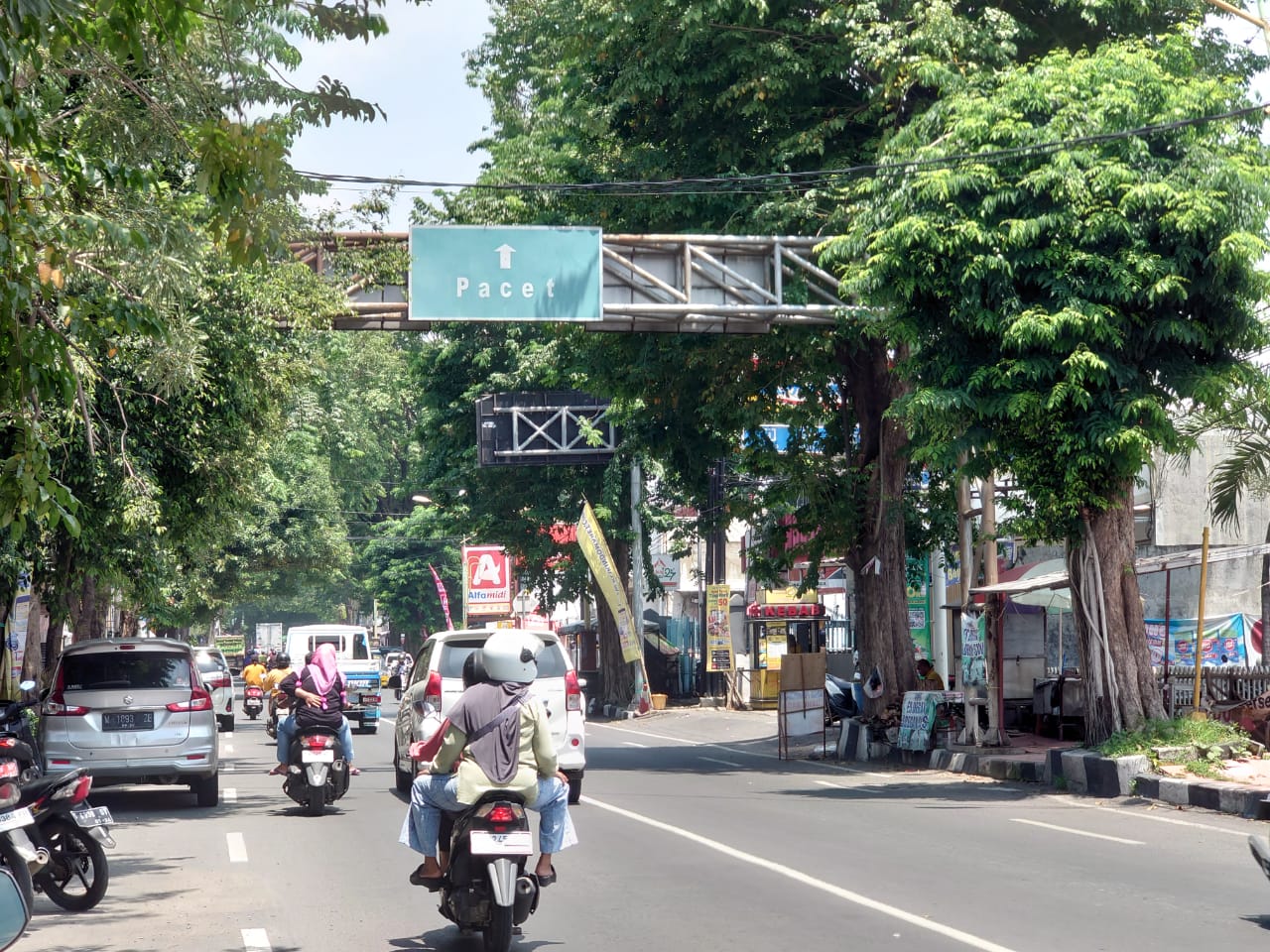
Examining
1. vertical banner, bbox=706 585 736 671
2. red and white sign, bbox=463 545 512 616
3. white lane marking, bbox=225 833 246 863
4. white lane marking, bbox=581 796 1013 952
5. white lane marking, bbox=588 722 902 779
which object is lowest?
white lane marking, bbox=588 722 902 779

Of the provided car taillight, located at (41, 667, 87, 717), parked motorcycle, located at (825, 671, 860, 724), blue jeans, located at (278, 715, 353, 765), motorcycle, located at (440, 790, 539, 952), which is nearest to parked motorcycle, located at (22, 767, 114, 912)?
motorcycle, located at (440, 790, 539, 952)

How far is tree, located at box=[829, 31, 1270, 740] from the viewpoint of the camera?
16.9m

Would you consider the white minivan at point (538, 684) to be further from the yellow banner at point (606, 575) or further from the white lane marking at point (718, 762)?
the yellow banner at point (606, 575)

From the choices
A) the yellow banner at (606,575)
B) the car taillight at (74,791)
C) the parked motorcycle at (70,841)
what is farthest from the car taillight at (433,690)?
the yellow banner at (606,575)

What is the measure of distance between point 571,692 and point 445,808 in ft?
25.8

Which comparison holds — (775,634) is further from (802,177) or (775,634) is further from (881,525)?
(802,177)

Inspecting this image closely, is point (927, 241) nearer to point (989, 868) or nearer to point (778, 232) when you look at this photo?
point (778, 232)

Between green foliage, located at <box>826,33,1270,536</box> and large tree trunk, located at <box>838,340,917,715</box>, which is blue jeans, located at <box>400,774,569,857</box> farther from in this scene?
large tree trunk, located at <box>838,340,917,715</box>

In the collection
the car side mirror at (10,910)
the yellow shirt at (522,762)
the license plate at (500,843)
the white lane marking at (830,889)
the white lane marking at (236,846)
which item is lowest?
the white lane marking at (236,846)

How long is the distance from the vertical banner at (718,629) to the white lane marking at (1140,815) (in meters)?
23.2

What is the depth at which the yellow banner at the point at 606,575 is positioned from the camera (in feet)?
120

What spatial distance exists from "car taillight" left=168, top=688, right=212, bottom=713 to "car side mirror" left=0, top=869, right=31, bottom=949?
12.3 meters

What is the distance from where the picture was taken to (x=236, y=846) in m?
13.0

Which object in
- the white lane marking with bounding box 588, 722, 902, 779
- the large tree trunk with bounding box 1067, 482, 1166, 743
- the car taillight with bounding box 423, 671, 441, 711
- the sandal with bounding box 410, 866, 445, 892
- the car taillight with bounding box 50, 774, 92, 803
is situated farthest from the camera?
the white lane marking with bounding box 588, 722, 902, 779
